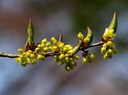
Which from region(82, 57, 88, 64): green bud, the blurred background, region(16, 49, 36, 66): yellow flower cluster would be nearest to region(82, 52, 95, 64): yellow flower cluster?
region(82, 57, 88, 64): green bud

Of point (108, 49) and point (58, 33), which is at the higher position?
point (58, 33)

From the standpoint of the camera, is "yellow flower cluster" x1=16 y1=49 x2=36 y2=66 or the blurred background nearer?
"yellow flower cluster" x1=16 y1=49 x2=36 y2=66

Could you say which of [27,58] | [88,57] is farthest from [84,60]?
[27,58]

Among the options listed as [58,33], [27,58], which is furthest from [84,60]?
[58,33]

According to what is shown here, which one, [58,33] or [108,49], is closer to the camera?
[108,49]

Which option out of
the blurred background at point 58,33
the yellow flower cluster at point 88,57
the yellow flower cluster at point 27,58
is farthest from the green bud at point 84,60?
the blurred background at point 58,33

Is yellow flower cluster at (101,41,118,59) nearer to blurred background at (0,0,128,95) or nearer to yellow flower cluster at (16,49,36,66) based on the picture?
yellow flower cluster at (16,49,36,66)

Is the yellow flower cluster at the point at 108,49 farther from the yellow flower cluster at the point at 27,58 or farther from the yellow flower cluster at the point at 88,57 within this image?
the yellow flower cluster at the point at 27,58

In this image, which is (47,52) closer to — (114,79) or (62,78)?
(114,79)

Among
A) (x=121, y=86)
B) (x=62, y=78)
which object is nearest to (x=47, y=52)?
(x=121, y=86)

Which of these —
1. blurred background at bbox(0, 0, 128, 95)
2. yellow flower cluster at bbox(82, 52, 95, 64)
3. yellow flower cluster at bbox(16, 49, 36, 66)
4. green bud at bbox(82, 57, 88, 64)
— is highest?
blurred background at bbox(0, 0, 128, 95)

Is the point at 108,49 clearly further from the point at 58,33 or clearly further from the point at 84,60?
the point at 58,33
